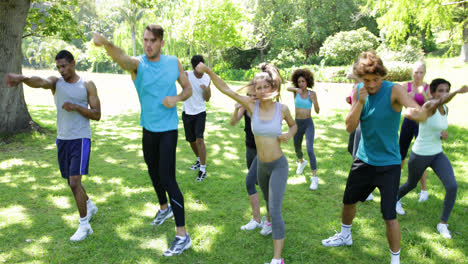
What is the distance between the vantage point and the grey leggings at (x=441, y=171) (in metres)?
4.15

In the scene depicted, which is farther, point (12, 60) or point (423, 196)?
point (12, 60)

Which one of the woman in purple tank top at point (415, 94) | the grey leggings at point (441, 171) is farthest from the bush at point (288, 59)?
the grey leggings at point (441, 171)

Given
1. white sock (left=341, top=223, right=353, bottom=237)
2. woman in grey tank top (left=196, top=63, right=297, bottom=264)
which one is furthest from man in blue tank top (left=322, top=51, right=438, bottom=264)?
woman in grey tank top (left=196, top=63, right=297, bottom=264)

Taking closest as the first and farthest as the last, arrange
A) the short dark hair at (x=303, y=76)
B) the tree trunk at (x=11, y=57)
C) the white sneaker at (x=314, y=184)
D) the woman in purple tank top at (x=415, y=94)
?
the woman in purple tank top at (x=415, y=94) → the white sneaker at (x=314, y=184) → the short dark hair at (x=303, y=76) → the tree trunk at (x=11, y=57)

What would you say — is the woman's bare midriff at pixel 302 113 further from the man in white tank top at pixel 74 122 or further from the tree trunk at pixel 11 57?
the tree trunk at pixel 11 57

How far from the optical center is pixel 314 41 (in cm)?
3925

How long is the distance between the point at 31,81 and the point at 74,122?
67 cm

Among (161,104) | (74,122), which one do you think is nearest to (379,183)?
(161,104)

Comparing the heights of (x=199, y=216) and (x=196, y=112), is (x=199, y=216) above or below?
below

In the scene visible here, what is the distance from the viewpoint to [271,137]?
11.7 ft

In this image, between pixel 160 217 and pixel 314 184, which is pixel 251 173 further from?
pixel 314 184

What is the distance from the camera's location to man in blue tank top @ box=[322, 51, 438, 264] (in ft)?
10.1

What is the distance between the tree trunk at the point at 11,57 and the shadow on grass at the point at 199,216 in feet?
3.71

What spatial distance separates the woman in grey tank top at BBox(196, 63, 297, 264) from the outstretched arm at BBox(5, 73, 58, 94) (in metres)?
2.08
